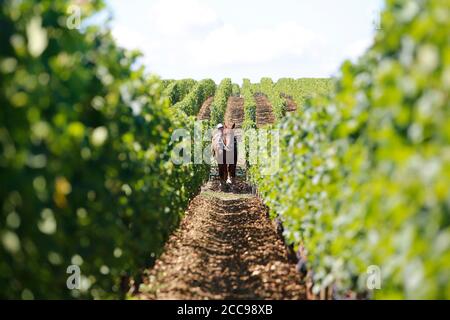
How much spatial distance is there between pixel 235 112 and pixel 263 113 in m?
2.23

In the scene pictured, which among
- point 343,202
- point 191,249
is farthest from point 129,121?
point 191,249

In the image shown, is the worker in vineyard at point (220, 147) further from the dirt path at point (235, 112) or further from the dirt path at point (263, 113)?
the dirt path at point (235, 112)

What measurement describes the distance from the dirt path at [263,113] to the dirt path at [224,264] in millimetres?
28849

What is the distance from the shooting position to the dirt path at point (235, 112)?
44497 mm

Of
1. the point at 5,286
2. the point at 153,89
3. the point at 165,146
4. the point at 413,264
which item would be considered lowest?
the point at 5,286

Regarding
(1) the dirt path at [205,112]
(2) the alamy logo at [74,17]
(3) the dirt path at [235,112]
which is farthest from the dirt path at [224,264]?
(1) the dirt path at [205,112]

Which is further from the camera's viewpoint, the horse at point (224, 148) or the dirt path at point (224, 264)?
the horse at point (224, 148)

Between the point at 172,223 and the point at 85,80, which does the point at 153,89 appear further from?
the point at 85,80

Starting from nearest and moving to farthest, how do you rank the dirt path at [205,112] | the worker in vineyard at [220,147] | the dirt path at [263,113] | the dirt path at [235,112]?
the worker in vineyard at [220,147]
the dirt path at [235,112]
the dirt path at [263,113]
the dirt path at [205,112]

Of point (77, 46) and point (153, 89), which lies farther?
point (153, 89)

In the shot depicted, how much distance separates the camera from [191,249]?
9.55 m

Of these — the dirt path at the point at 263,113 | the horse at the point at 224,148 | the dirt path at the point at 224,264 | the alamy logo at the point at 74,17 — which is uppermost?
the dirt path at the point at 263,113

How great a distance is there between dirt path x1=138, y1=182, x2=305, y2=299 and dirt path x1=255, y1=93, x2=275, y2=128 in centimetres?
2885
